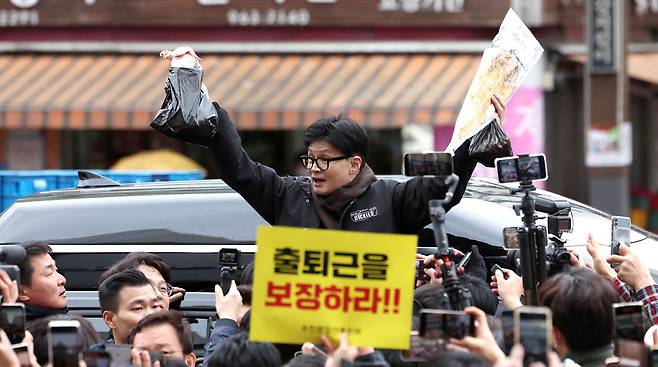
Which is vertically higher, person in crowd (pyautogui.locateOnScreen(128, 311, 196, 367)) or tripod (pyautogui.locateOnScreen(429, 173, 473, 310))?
tripod (pyautogui.locateOnScreen(429, 173, 473, 310))

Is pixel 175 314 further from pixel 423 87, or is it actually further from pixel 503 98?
pixel 423 87

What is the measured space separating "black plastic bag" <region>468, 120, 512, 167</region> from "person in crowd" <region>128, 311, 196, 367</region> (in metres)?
1.24

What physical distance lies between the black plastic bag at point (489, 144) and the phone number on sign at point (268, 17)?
10835 millimetres

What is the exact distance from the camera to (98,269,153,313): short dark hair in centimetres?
542

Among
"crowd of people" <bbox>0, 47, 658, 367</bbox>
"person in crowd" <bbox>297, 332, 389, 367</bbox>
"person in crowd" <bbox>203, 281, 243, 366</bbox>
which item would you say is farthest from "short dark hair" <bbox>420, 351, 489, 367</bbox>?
"person in crowd" <bbox>203, 281, 243, 366</bbox>

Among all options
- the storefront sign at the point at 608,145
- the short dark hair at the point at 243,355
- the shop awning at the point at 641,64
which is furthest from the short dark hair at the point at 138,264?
the shop awning at the point at 641,64

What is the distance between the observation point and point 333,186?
5285 millimetres

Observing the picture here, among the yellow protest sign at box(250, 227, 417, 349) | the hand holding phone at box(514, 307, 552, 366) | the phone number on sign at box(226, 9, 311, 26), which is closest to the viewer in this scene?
the hand holding phone at box(514, 307, 552, 366)

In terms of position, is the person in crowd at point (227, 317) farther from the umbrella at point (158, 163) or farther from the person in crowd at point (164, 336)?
the umbrella at point (158, 163)

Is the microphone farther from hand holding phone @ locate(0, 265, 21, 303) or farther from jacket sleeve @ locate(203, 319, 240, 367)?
jacket sleeve @ locate(203, 319, 240, 367)

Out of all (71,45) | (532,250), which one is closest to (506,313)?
(532,250)

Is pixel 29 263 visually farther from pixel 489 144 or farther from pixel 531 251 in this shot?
pixel 531 251

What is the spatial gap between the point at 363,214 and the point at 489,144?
61 cm

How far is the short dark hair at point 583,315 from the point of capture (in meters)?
3.92
